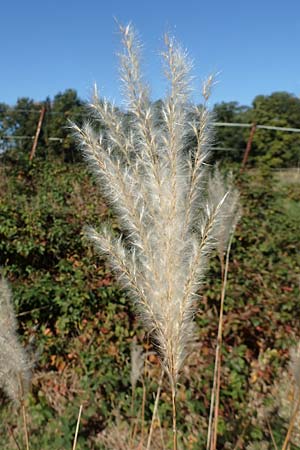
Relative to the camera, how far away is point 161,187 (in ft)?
2.52

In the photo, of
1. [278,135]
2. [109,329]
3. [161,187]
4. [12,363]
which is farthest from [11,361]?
[278,135]

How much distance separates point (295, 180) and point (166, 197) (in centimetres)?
841

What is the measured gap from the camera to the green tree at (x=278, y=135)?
1462cm

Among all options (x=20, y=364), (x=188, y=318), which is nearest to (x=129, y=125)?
(x=188, y=318)

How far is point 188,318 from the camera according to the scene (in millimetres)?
832

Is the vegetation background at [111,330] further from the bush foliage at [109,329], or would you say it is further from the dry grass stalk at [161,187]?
the dry grass stalk at [161,187]

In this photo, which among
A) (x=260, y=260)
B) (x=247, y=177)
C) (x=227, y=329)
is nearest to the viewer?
(x=227, y=329)

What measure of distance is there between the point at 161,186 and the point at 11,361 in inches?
27.8

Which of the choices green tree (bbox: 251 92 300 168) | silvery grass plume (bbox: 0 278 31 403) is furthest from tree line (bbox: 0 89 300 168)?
silvery grass plume (bbox: 0 278 31 403)

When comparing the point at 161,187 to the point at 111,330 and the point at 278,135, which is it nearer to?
the point at 111,330

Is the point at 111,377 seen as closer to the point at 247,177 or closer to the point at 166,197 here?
the point at 166,197

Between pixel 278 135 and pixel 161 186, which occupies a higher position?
pixel 278 135

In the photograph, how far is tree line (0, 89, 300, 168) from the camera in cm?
934

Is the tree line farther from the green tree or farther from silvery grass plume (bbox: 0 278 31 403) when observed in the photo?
silvery grass plume (bbox: 0 278 31 403)
